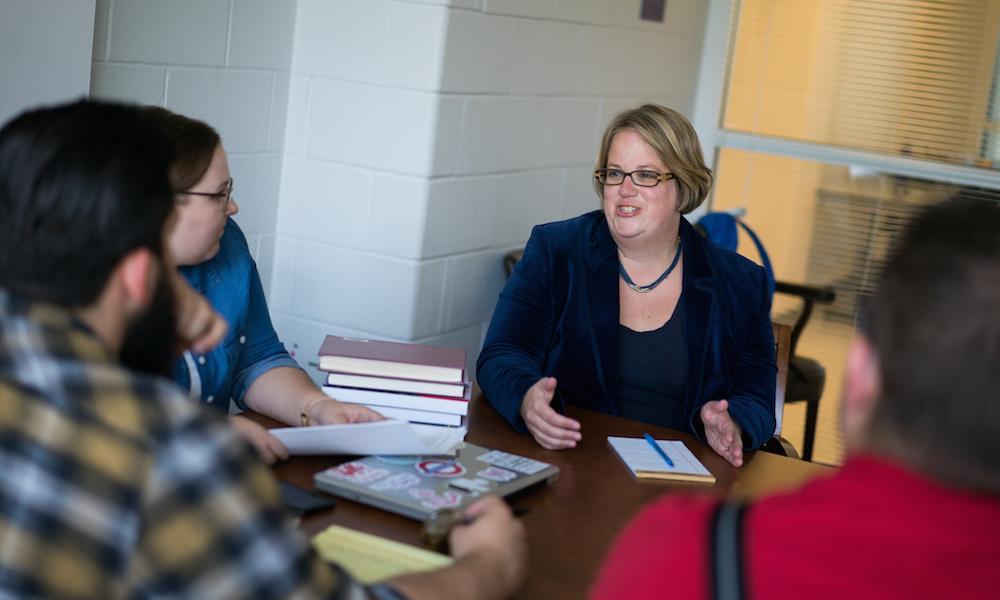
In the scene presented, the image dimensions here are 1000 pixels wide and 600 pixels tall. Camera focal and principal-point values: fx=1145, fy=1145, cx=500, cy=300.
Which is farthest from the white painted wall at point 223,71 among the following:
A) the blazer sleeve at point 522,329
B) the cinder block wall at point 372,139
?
the blazer sleeve at point 522,329

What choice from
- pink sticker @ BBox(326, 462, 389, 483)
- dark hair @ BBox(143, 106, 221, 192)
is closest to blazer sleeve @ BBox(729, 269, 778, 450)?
pink sticker @ BBox(326, 462, 389, 483)

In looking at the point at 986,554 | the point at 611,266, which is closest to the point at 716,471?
the point at 611,266

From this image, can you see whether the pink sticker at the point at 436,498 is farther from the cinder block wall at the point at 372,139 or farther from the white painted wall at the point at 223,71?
the cinder block wall at the point at 372,139

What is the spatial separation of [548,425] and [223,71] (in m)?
1.46

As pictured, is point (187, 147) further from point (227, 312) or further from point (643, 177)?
point (643, 177)

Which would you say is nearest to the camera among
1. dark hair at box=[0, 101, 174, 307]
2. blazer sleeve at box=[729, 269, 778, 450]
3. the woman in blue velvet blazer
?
dark hair at box=[0, 101, 174, 307]

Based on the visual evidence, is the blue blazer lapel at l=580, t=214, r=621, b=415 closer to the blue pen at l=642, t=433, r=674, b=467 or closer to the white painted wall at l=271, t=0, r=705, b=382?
the blue pen at l=642, t=433, r=674, b=467

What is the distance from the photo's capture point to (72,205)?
1.09 meters

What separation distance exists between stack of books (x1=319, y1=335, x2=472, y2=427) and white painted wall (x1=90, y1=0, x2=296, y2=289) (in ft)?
3.39

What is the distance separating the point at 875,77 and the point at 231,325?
3073mm

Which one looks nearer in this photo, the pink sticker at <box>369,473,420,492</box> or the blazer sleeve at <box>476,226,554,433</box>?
the pink sticker at <box>369,473,420,492</box>

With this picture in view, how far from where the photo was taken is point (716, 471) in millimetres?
1966

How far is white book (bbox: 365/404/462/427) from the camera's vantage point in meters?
1.96

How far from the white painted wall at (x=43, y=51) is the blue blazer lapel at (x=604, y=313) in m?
1.15
